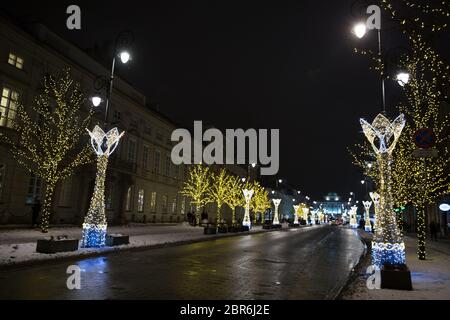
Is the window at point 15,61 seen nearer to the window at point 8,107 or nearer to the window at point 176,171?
the window at point 8,107

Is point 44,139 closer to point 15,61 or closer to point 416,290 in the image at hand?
point 15,61

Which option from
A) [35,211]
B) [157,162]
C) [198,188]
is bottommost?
[35,211]

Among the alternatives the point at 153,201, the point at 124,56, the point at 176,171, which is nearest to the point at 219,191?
the point at 153,201

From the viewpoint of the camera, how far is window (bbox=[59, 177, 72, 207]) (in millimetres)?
28156

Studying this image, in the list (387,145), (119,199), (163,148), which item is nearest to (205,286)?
(387,145)

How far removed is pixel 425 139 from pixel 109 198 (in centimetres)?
2837

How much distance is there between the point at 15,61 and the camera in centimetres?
2394

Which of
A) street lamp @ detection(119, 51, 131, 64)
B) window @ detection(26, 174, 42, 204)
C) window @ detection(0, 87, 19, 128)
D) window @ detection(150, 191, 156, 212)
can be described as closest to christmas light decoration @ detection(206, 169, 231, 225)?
window @ detection(150, 191, 156, 212)

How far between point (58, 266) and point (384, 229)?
9.12m

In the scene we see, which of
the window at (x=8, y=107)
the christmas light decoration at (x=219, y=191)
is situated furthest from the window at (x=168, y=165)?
the window at (x=8, y=107)

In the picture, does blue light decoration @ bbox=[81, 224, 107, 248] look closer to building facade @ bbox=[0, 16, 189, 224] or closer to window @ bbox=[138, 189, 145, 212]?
building facade @ bbox=[0, 16, 189, 224]
